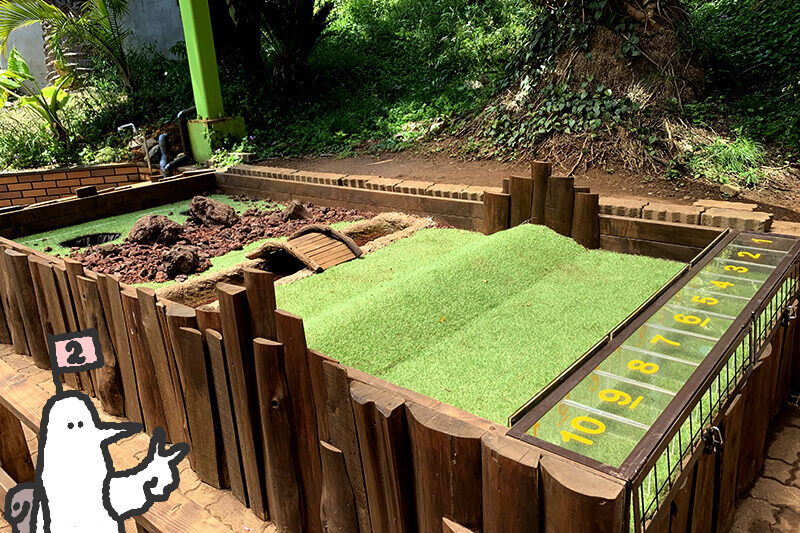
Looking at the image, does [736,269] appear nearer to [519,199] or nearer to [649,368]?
[649,368]

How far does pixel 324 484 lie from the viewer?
1871 millimetres

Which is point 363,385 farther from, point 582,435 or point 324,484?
point 582,435

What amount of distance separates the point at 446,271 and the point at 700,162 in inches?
152

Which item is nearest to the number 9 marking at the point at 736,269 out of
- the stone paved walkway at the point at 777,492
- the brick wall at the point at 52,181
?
the stone paved walkway at the point at 777,492

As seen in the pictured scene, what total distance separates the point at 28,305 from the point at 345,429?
2.61 m

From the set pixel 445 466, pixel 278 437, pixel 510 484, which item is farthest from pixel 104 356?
pixel 510 484

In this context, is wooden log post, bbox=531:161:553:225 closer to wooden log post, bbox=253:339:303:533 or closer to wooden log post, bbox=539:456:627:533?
wooden log post, bbox=253:339:303:533

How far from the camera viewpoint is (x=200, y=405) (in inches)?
89.6

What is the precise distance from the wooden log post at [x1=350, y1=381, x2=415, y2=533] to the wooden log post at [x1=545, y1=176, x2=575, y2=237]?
9.77 feet

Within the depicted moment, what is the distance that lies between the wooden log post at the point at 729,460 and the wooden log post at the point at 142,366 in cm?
223

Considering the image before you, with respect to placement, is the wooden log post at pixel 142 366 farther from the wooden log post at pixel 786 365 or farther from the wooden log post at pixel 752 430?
the wooden log post at pixel 786 365

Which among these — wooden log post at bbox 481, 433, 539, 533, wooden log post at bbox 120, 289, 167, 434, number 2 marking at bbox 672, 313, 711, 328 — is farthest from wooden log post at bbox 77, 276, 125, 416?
number 2 marking at bbox 672, 313, 711, 328

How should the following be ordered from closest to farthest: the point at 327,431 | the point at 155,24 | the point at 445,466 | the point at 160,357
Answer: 1. the point at 445,466
2. the point at 327,431
3. the point at 160,357
4. the point at 155,24

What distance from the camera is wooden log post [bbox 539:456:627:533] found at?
1218mm
